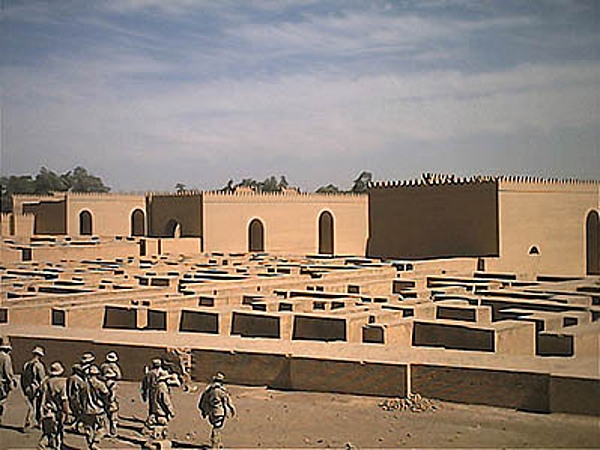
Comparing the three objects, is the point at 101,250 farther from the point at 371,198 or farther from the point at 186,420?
the point at 186,420

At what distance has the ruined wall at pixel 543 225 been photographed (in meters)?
22.8

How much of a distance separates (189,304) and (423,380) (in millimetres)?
5856

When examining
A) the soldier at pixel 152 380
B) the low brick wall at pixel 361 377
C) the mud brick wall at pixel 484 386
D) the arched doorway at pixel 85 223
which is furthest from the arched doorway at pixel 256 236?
the soldier at pixel 152 380

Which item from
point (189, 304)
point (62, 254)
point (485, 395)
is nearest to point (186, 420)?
point (485, 395)

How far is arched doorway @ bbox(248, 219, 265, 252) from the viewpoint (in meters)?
28.7

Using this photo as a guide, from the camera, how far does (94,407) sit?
24.0 feet

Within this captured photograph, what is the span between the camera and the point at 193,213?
2705cm

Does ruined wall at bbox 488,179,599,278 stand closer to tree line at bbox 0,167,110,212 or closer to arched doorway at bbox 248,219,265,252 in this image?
arched doorway at bbox 248,219,265,252

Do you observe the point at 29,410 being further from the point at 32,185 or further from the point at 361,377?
the point at 32,185

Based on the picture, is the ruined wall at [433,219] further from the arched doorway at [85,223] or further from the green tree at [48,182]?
the green tree at [48,182]

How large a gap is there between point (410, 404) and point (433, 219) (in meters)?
16.1

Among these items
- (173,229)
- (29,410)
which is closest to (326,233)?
(173,229)

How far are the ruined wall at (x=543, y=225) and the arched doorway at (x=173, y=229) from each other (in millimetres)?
11113

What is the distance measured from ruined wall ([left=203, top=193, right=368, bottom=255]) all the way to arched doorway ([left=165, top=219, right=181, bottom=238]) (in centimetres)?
178
